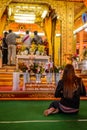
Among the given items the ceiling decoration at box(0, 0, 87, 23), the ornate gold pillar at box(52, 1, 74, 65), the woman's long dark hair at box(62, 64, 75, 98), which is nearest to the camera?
the woman's long dark hair at box(62, 64, 75, 98)

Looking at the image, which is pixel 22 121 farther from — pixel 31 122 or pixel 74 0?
pixel 74 0

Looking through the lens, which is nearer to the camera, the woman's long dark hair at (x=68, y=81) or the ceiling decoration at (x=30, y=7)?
the woman's long dark hair at (x=68, y=81)

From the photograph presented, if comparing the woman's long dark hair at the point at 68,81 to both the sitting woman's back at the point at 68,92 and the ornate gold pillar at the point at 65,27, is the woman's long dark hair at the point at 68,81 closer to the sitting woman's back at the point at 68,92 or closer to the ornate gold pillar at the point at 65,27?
the sitting woman's back at the point at 68,92

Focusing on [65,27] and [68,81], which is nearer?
[68,81]

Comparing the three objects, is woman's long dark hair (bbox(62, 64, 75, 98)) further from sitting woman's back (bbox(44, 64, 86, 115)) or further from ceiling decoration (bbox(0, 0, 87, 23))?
ceiling decoration (bbox(0, 0, 87, 23))

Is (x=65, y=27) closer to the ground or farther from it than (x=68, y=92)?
farther from it

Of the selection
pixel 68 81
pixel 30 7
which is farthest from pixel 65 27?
pixel 68 81

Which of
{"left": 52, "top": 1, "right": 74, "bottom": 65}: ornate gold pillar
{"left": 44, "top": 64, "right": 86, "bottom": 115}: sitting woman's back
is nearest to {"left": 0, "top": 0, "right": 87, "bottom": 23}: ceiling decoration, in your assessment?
{"left": 52, "top": 1, "right": 74, "bottom": 65}: ornate gold pillar

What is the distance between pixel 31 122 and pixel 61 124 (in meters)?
0.41

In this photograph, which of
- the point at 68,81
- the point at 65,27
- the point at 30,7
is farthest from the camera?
the point at 30,7

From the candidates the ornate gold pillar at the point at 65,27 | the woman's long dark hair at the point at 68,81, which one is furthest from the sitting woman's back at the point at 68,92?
the ornate gold pillar at the point at 65,27

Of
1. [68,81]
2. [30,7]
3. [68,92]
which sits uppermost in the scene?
[30,7]

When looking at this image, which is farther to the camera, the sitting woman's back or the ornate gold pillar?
the ornate gold pillar

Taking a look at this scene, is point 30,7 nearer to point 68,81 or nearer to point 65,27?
point 65,27
